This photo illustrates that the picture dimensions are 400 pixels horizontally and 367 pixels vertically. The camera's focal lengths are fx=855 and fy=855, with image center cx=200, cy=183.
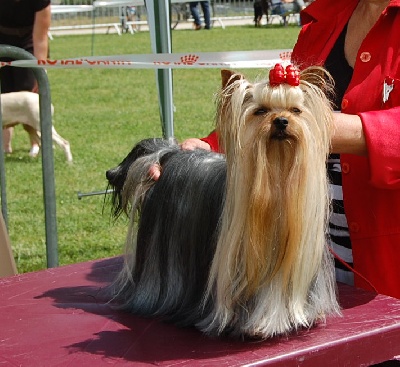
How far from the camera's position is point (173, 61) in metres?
4.09

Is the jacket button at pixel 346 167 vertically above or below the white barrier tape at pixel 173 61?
below

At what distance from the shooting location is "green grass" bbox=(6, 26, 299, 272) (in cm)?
566

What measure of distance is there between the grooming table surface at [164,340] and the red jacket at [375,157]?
0.38 ft

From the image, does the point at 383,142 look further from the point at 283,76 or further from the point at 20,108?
the point at 20,108

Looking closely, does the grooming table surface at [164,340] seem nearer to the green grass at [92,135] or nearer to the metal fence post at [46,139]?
the green grass at [92,135]

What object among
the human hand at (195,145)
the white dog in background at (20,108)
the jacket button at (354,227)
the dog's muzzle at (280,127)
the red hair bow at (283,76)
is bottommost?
the white dog in background at (20,108)

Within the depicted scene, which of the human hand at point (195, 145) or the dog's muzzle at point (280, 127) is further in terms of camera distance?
the human hand at point (195, 145)

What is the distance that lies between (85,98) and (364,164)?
1028 centimetres

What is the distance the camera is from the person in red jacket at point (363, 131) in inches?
86.3

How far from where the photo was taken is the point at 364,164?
2385mm

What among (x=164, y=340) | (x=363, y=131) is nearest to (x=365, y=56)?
(x=363, y=131)

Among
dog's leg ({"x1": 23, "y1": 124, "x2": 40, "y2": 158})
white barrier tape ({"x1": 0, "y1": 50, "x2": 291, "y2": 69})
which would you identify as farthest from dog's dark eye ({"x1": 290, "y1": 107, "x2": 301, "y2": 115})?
dog's leg ({"x1": 23, "y1": 124, "x2": 40, "y2": 158})

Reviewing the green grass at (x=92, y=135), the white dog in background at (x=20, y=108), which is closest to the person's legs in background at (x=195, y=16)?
the green grass at (x=92, y=135)

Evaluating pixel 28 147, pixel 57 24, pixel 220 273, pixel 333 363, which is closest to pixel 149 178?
pixel 220 273
